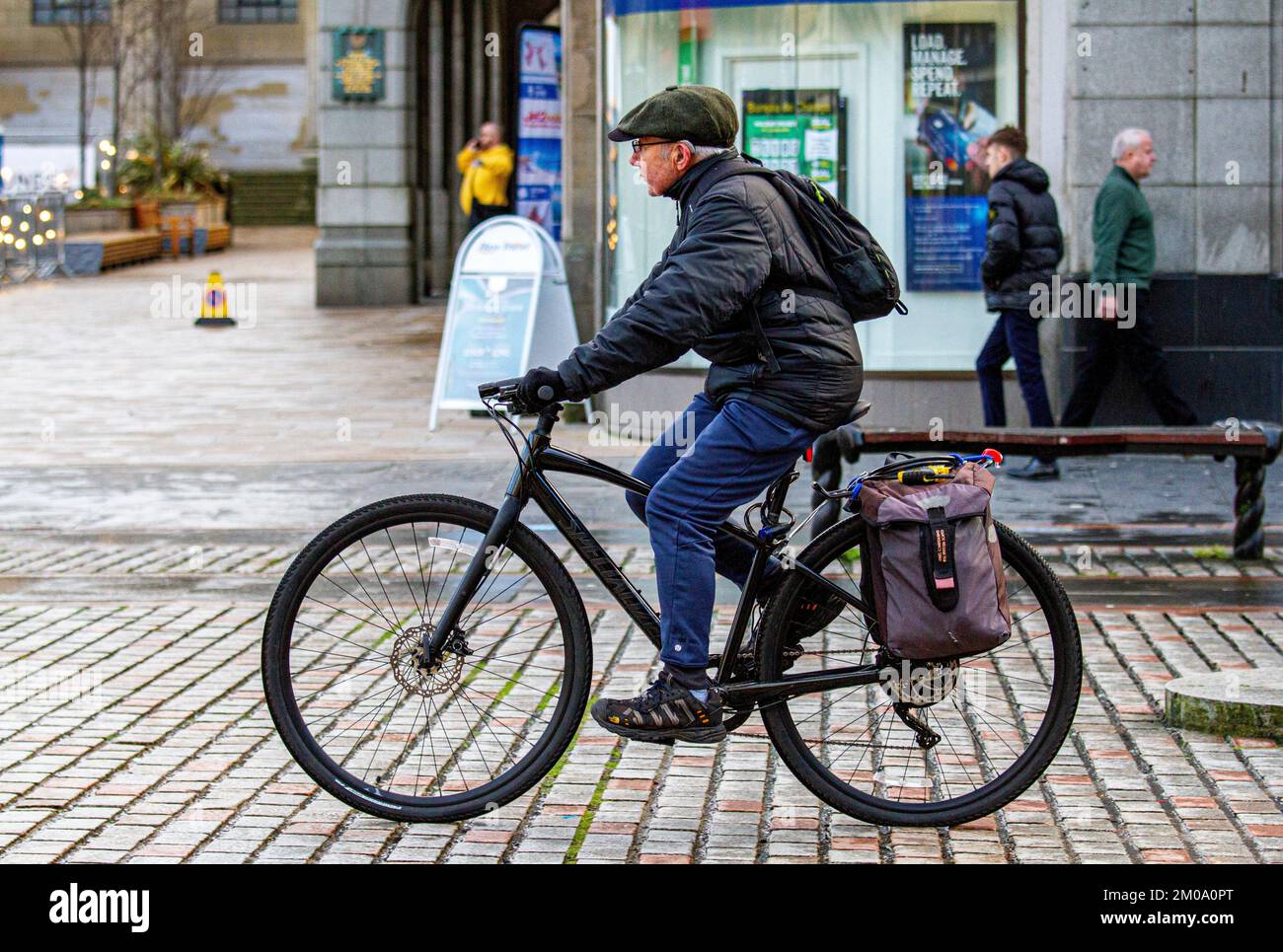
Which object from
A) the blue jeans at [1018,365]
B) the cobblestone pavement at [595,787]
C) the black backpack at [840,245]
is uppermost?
the black backpack at [840,245]

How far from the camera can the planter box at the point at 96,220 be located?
29.6 meters

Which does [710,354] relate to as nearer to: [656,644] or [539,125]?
[656,644]

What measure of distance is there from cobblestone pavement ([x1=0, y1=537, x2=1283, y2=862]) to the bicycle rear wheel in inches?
3.7

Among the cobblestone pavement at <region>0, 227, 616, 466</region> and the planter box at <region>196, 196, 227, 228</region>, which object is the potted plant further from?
the cobblestone pavement at <region>0, 227, 616, 466</region>

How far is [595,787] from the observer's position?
4.99 m

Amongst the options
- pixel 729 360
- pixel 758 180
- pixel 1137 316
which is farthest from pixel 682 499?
pixel 1137 316

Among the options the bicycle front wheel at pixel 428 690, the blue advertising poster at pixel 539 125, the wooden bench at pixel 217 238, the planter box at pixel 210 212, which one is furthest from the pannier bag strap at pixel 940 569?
the planter box at pixel 210 212

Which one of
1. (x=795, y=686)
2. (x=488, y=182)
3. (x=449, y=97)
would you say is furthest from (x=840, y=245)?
(x=449, y=97)

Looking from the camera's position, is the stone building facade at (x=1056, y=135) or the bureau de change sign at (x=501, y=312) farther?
the bureau de change sign at (x=501, y=312)

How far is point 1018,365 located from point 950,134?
6.37 ft

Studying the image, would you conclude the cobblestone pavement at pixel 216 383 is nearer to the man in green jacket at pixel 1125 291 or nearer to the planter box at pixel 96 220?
the man in green jacket at pixel 1125 291

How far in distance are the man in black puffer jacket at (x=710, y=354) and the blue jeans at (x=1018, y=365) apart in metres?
5.87

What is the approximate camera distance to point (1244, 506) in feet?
26.1

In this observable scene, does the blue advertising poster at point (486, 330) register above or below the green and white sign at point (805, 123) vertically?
below
